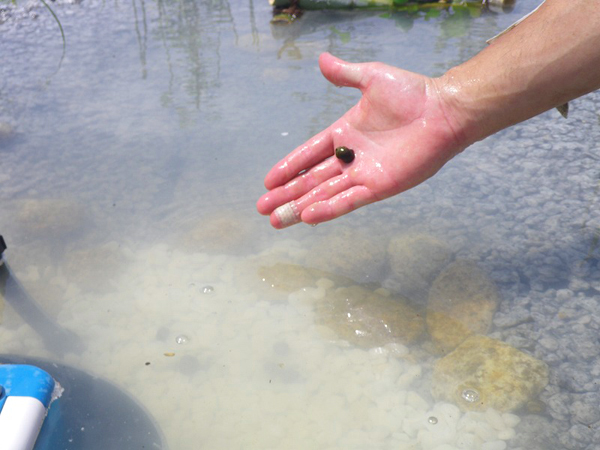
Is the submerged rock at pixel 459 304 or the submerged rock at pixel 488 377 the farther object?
the submerged rock at pixel 459 304


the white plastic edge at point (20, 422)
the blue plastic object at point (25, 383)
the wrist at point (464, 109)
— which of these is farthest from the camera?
the wrist at point (464, 109)

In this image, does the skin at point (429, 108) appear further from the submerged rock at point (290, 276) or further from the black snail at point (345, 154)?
the submerged rock at point (290, 276)

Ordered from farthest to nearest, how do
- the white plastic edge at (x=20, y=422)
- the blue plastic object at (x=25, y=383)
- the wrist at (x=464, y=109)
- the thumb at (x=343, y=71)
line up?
the thumb at (x=343, y=71) → the wrist at (x=464, y=109) → the blue plastic object at (x=25, y=383) → the white plastic edge at (x=20, y=422)

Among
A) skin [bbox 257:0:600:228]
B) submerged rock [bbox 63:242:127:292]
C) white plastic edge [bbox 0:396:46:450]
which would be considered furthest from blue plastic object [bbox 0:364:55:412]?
skin [bbox 257:0:600:228]

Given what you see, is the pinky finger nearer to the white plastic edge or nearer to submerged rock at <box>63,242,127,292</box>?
submerged rock at <box>63,242,127,292</box>

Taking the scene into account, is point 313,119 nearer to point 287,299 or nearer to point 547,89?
point 287,299

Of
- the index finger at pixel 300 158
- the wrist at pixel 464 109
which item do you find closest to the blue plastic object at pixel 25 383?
the index finger at pixel 300 158

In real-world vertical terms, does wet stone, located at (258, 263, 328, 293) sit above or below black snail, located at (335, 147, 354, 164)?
below
